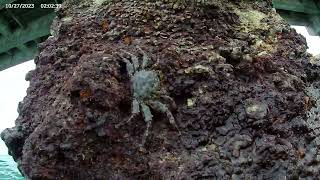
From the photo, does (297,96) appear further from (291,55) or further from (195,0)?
(195,0)

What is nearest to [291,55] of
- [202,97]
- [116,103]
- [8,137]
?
[202,97]

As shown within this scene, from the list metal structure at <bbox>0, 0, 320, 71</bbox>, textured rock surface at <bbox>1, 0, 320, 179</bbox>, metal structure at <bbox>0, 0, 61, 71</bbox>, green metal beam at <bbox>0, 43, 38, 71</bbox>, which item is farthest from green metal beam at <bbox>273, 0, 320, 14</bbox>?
textured rock surface at <bbox>1, 0, 320, 179</bbox>

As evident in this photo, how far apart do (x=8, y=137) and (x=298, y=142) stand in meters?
1.33

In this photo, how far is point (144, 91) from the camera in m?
1.88

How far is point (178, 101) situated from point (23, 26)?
421 cm

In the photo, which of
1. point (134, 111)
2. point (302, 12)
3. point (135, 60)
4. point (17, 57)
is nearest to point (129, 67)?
point (135, 60)

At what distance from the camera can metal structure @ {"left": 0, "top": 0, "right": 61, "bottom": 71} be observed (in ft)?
17.2

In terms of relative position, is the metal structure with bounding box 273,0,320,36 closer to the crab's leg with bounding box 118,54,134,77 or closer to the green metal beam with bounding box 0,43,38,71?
the green metal beam with bounding box 0,43,38,71

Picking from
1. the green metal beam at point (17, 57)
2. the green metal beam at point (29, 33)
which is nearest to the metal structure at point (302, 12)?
the green metal beam at point (29, 33)

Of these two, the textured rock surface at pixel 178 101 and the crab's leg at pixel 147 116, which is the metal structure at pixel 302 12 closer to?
the textured rock surface at pixel 178 101

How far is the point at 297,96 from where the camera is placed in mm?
1889

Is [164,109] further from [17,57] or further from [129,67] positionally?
[17,57]

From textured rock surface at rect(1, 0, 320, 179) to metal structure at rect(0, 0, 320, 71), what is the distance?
3100 millimetres

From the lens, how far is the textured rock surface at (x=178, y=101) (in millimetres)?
1729
